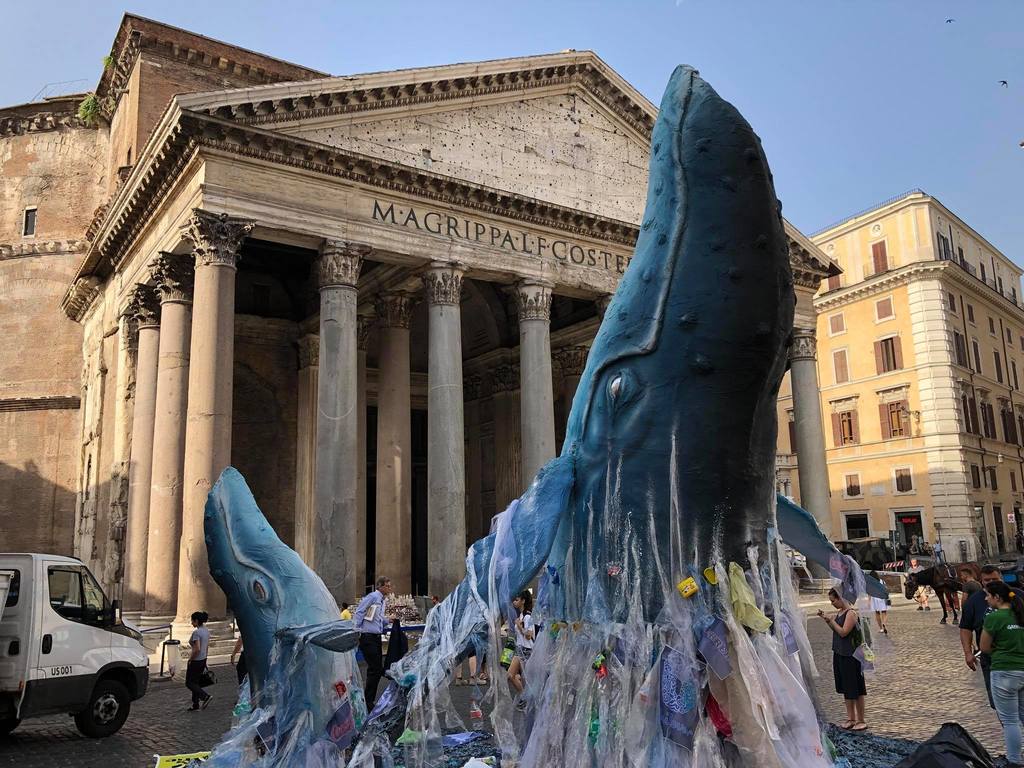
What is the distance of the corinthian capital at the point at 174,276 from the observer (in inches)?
579

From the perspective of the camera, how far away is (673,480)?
3090 millimetres

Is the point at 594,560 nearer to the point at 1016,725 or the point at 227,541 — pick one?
the point at 227,541

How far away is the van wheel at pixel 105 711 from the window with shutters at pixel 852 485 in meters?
30.4

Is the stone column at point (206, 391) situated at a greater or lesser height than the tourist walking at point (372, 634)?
greater

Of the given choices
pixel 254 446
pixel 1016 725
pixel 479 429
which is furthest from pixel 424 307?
pixel 1016 725

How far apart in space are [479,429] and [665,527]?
21.8 meters

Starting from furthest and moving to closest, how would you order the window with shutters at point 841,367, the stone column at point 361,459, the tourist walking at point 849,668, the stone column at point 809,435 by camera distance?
the window with shutters at point 841,367
the stone column at point 809,435
the stone column at point 361,459
the tourist walking at point 849,668

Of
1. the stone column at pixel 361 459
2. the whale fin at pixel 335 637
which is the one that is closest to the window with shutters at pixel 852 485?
the stone column at pixel 361 459

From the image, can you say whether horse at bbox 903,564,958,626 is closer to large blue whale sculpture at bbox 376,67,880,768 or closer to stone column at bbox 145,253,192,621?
large blue whale sculpture at bbox 376,67,880,768

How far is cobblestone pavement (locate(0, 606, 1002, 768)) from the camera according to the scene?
6.85m

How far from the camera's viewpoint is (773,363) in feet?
10.0

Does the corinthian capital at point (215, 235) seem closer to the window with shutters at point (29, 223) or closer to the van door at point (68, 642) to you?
the van door at point (68, 642)

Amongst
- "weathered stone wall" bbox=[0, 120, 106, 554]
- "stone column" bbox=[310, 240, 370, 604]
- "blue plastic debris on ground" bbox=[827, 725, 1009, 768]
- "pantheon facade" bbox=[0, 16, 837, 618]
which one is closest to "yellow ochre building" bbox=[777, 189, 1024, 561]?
"pantheon facade" bbox=[0, 16, 837, 618]

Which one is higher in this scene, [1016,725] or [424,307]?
[424,307]
